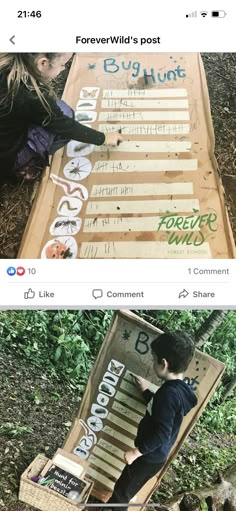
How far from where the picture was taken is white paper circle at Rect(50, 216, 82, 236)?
1403 millimetres

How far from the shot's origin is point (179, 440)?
1415 mm

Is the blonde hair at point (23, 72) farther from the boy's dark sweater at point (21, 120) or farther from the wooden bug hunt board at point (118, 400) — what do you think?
the wooden bug hunt board at point (118, 400)

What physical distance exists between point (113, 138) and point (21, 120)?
213mm

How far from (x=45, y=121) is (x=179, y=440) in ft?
2.57

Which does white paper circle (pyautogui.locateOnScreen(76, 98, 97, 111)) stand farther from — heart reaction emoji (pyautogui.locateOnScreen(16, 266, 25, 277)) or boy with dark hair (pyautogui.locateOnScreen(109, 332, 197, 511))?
boy with dark hair (pyautogui.locateOnScreen(109, 332, 197, 511))

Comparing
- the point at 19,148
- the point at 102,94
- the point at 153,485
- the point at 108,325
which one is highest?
the point at 102,94

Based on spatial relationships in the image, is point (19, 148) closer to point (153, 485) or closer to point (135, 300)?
point (135, 300)

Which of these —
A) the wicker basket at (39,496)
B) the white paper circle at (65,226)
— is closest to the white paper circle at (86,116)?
the white paper circle at (65,226)

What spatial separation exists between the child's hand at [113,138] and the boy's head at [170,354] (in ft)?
1.49

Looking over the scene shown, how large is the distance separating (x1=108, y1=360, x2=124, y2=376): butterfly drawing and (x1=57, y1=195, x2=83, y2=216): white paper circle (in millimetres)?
349

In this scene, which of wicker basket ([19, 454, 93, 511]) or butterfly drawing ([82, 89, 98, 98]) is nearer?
wicker basket ([19, 454, 93, 511])
